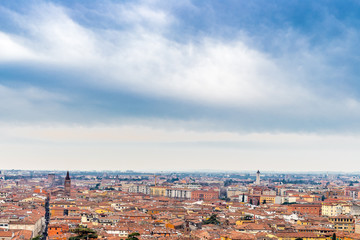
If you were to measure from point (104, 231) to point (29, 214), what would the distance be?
19.0m

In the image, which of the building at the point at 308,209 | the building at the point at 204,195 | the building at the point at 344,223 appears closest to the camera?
the building at the point at 344,223

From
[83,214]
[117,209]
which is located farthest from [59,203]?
[83,214]

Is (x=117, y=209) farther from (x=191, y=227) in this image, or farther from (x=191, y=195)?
(x=191, y=195)

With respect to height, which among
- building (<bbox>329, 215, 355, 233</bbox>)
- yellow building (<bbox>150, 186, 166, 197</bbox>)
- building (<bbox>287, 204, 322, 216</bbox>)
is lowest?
yellow building (<bbox>150, 186, 166, 197</bbox>)

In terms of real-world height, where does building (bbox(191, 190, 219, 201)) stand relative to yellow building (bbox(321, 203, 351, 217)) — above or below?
below

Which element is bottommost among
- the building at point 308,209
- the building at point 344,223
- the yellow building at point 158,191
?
the yellow building at point 158,191

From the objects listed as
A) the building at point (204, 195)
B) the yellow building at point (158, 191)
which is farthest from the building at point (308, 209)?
the yellow building at point (158, 191)

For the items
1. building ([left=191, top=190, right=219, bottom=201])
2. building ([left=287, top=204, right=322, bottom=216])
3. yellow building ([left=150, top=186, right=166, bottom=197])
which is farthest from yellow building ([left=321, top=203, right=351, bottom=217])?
yellow building ([left=150, top=186, right=166, bottom=197])

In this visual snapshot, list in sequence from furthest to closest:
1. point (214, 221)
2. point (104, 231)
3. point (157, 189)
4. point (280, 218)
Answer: point (157, 189)
point (280, 218)
point (214, 221)
point (104, 231)

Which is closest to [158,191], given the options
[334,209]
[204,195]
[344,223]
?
[204,195]

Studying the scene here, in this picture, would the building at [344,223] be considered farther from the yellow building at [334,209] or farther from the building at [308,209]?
the building at [308,209]

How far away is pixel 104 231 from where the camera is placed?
57375mm

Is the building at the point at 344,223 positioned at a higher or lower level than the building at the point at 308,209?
higher

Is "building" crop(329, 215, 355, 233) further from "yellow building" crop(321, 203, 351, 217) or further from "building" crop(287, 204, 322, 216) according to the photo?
"building" crop(287, 204, 322, 216)
